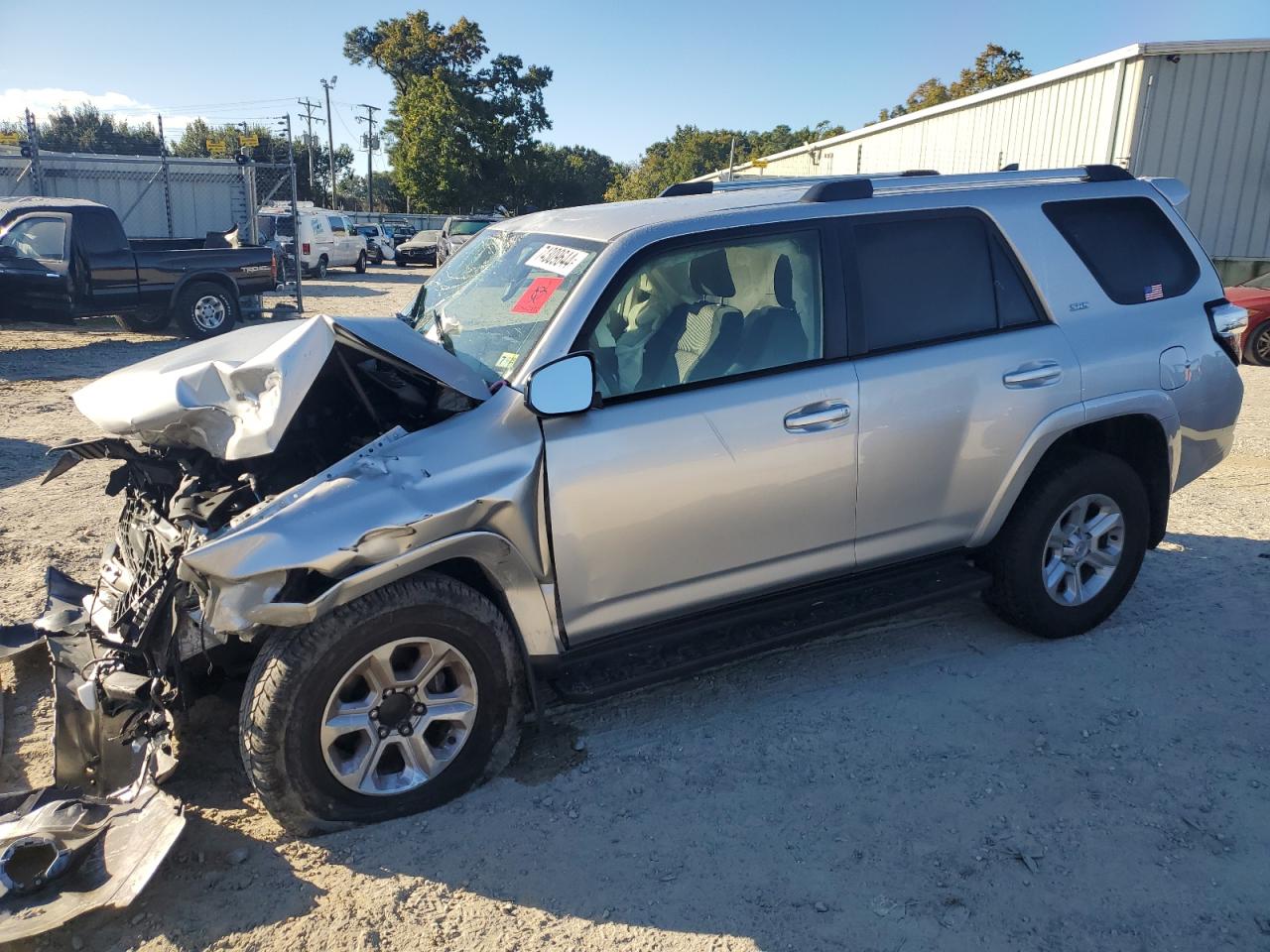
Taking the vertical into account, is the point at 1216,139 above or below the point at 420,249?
above

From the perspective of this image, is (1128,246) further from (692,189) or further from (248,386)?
(248,386)

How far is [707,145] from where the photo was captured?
6625 centimetres

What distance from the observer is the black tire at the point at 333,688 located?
2.80 metres

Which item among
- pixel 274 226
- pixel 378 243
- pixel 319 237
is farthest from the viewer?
pixel 378 243

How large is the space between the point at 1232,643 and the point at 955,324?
2053 millimetres

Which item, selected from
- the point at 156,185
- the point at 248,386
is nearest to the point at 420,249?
the point at 156,185

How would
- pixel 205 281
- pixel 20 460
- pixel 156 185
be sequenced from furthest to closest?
pixel 156 185, pixel 205 281, pixel 20 460

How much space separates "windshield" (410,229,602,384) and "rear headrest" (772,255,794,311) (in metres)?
0.71

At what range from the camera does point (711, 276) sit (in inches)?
139

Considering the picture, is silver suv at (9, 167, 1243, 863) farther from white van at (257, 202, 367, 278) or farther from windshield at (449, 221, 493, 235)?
windshield at (449, 221, 493, 235)

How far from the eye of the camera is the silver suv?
2.93 m

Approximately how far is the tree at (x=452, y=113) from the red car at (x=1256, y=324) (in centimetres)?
4340

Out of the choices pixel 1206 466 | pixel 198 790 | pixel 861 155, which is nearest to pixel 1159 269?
pixel 1206 466

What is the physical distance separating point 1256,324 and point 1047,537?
10504mm
